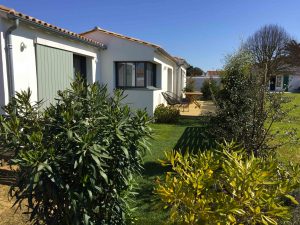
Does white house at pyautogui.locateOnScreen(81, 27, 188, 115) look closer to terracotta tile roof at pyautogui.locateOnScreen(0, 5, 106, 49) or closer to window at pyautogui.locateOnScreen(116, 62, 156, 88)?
window at pyautogui.locateOnScreen(116, 62, 156, 88)

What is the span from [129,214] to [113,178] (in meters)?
0.89

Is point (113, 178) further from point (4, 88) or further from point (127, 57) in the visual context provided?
point (127, 57)

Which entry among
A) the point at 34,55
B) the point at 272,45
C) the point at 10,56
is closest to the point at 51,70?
the point at 34,55

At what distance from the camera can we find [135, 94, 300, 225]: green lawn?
4551 millimetres

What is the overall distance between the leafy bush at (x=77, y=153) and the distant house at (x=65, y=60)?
34.0 inches

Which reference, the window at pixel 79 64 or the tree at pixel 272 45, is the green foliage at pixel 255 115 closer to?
the window at pixel 79 64

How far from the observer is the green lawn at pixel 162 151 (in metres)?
4.55

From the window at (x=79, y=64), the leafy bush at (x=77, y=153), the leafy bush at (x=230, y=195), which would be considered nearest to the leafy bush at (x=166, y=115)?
the window at (x=79, y=64)

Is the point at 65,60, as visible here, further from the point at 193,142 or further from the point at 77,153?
the point at 77,153

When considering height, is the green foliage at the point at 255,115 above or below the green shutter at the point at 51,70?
below

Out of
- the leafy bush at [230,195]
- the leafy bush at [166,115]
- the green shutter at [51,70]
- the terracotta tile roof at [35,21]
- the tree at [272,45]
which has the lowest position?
the leafy bush at [166,115]

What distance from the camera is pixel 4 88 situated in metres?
6.60

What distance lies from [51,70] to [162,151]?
393 centimetres

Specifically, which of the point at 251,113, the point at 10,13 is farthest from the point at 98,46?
the point at 251,113
